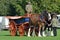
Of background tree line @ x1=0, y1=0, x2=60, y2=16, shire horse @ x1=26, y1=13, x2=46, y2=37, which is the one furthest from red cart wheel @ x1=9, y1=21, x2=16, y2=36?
background tree line @ x1=0, y1=0, x2=60, y2=16

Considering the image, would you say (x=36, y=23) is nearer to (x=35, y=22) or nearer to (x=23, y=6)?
(x=35, y=22)

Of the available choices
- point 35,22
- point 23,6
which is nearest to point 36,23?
point 35,22

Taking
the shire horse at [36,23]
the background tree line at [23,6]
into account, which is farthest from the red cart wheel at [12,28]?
the background tree line at [23,6]

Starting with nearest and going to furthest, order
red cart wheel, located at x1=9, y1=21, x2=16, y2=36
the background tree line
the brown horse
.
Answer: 1. the brown horse
2. red cart wheel, located at x1=9, y1=21, x2=16, y2=36
3. the background tree line

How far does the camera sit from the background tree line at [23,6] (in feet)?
162

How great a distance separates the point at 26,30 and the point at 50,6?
85.9 ft

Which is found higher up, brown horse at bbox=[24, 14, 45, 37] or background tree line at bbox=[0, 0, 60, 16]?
brown horse at bbox=[24, 14, 45, 37]

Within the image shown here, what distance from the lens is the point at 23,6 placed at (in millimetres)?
50000

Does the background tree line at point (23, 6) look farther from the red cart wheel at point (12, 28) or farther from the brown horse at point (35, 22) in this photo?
the brown horse at point (35, 22)

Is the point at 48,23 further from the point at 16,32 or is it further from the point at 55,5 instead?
the point at 55,5

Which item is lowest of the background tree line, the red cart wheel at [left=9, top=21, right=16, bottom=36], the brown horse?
the background tree line

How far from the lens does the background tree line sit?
162 feet

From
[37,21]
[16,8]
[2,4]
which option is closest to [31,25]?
[37,21]

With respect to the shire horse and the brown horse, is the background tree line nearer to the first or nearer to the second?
the shire horse
